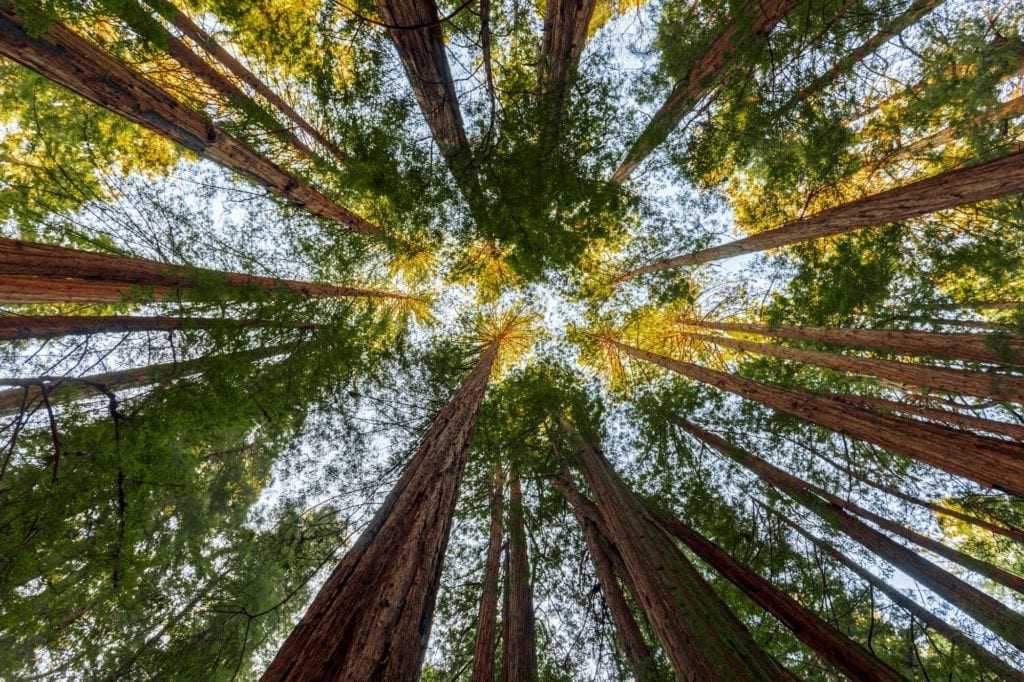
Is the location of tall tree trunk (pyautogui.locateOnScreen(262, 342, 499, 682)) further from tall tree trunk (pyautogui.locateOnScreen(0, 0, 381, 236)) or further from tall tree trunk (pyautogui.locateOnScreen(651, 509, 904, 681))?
tall tree trunk (pyautogui.locateOnScreen(0, 0, 381, 236))

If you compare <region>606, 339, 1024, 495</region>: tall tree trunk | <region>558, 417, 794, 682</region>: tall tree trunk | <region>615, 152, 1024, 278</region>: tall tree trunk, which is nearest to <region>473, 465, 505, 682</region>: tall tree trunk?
<region>558, 417, 794, 682</region>: tall tree trunk

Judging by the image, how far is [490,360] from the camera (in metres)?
8.00

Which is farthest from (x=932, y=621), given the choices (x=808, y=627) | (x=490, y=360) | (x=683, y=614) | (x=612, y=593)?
(x=490, y=360)

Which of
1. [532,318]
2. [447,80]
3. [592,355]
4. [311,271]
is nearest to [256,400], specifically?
[311,271]

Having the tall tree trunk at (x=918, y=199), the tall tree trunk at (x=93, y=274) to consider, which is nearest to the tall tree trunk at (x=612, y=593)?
the tall tree trunk at (x=918, y=199)

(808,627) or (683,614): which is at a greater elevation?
(808,627)

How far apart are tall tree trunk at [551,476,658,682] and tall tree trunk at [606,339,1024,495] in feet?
9.91

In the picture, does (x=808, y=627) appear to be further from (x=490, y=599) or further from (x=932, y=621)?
(x=490, y=599)

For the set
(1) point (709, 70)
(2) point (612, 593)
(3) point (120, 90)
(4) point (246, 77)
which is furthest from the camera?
(4) point (246, 77)

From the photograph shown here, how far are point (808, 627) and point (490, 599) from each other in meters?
3.53

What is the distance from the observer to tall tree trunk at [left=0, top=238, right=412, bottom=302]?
132 inches

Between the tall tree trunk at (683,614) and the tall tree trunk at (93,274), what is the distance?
5.33 meters

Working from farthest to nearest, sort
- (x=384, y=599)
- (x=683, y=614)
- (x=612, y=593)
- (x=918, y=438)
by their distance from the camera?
(x=612, y=593) → (x=918, y=438) → (x=683, y=614) → (x=384, y=599)

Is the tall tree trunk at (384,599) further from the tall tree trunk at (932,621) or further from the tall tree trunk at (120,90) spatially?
the tall tree trunk at (932,621)
